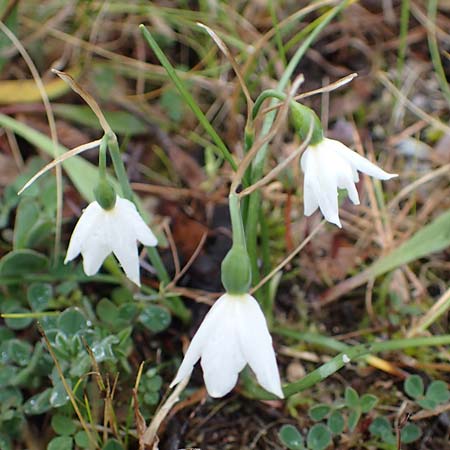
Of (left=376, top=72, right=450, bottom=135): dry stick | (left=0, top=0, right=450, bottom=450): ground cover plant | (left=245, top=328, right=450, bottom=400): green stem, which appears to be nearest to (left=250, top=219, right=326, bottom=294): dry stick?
(left=0, top=0, right=450, bottom=450): ground cover plant

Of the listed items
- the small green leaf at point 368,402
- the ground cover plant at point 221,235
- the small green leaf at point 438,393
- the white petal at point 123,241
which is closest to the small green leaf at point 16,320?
the ground cover plant at point 221,235

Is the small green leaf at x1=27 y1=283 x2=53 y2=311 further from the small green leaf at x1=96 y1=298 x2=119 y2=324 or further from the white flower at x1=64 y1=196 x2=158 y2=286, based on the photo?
the white flower at x1=64 y1=196 x2=158 y2=286

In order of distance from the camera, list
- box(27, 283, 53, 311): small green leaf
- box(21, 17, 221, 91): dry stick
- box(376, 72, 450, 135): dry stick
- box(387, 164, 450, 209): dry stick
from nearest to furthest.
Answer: box(27, 283, 53, 311): small green leaf → box(387, 164, 450, 209): dry stick → box(376, 72, 450, 135): dry stick → box(21, 17, 221, 91): dry stick

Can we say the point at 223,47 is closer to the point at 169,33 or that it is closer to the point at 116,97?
the point at 116,97

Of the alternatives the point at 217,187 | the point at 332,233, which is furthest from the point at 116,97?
the point at 332,233

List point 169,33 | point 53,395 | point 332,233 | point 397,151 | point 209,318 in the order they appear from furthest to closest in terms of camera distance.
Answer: point 169,33, point 397,151, point 332,233, point 53,395, point 209,318

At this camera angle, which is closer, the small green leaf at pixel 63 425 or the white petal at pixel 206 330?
the white petal at pixel 206 330

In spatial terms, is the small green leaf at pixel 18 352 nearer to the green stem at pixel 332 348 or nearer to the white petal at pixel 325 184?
the green stem at pixel 332 348
